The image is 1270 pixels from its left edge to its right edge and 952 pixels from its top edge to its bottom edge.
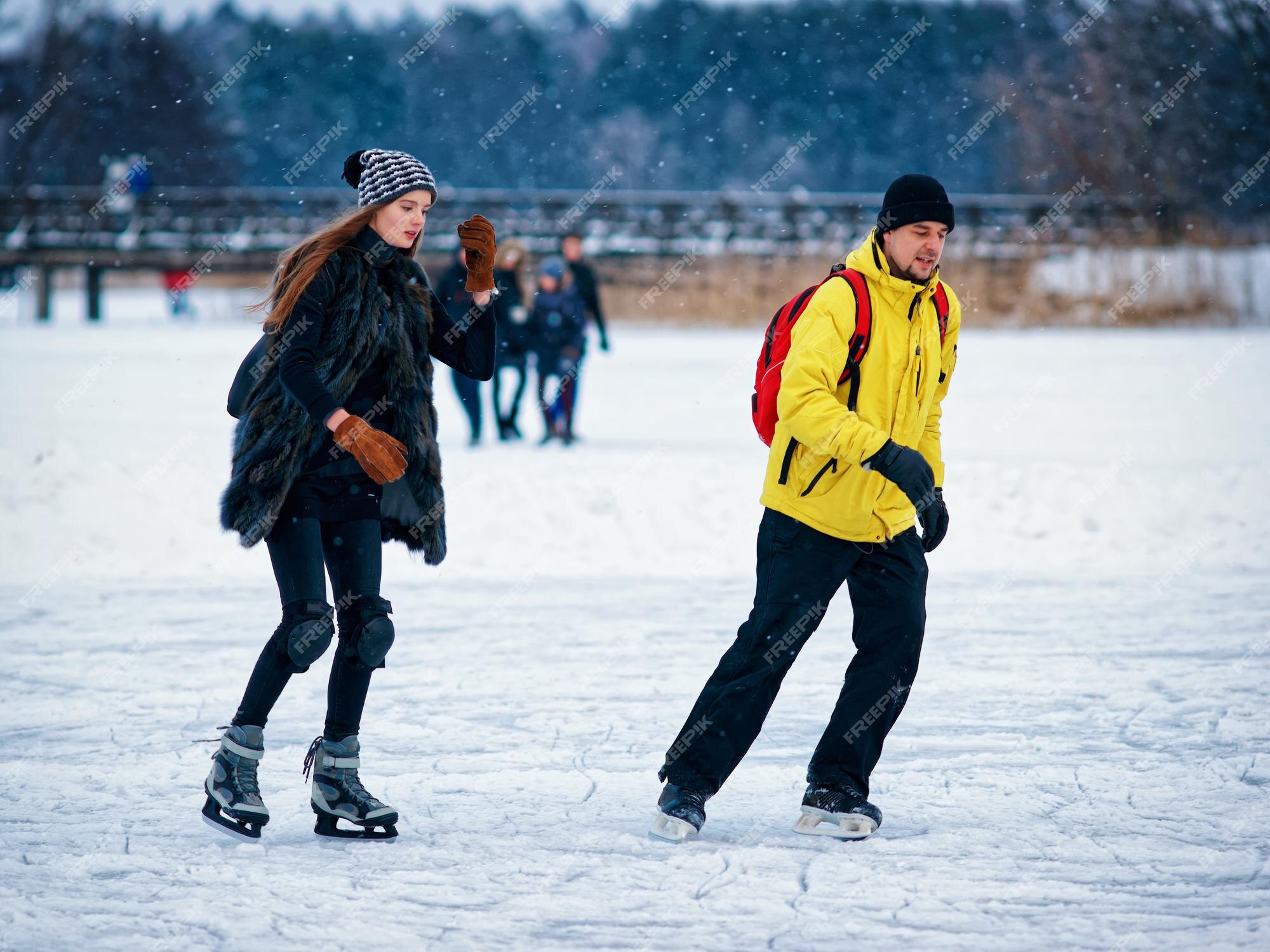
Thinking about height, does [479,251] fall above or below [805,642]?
above

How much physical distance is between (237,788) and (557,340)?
8383mm

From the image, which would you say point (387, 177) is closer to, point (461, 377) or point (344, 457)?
point (344, 457)

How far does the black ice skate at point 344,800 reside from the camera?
11.8 ft

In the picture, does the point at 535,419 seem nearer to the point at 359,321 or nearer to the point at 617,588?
the point at 617,588

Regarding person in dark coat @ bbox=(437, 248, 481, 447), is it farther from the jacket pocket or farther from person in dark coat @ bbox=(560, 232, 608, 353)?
the jacket pocket

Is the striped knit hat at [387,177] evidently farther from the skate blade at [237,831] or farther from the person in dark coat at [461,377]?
the person in dark coat at [461,377]

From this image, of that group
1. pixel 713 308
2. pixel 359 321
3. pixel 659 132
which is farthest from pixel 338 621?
pixel 659 132

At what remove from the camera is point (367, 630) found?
351 centimetres

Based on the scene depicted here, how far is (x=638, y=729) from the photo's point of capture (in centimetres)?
476

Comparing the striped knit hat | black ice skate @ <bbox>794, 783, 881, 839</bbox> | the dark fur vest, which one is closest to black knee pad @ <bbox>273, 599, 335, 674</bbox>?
the dark fur vest

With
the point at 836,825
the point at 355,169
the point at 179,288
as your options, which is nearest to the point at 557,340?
the point at 355,169

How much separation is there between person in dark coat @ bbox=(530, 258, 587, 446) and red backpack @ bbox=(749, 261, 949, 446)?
26.1ft

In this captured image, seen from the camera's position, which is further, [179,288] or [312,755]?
[179,288]

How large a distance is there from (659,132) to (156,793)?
72.8 m
